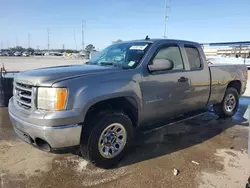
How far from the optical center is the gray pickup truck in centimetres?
314

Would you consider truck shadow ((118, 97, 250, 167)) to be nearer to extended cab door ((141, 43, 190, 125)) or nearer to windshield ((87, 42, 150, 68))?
extended cab door ((141, 43, 190, 125))

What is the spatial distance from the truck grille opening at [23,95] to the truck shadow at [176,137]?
1662 millimetres

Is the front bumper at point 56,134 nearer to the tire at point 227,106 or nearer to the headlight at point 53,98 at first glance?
the headlight at point 53,98

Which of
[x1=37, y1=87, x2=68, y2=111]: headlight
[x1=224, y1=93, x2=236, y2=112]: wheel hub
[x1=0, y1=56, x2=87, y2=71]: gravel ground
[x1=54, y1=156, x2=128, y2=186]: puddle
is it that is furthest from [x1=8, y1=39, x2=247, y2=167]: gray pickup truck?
[x1=0, y1=56, x2=87, y2=71]: gravel ground

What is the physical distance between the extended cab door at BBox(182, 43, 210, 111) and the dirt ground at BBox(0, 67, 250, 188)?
0.72m

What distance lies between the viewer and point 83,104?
321cm

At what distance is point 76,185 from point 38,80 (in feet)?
4.84

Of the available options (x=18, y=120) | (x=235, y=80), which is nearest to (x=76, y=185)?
(x=18, y=120)

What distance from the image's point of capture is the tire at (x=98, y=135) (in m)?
3.40

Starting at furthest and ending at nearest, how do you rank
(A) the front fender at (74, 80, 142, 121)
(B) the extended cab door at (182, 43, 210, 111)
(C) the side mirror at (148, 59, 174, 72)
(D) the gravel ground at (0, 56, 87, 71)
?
(D) the gravel ground at (0, 56, 87, 71) → (B) the extended cab door at (182, 43, 210, 111) → (C) the side mirror at (148, 59, 174, 72) → (A) the front fender at (74, 80, 142, 121)

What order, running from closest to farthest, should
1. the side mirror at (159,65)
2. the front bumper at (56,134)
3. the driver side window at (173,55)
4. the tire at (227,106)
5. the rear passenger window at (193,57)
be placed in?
the front bumper at (56,134) < the side mirror at (159,65) < the driver side window at (173,55) < the rear passenger window at (193,57) < the tire at (227,106)

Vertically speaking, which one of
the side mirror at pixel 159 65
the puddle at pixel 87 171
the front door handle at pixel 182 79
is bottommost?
the puddle at pixel 87 171

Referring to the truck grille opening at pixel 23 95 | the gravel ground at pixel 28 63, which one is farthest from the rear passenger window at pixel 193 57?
the gravel ground at pixel 28 63

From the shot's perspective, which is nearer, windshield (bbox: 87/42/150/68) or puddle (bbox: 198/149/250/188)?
puddle (bbox: 198/149/250/188)
